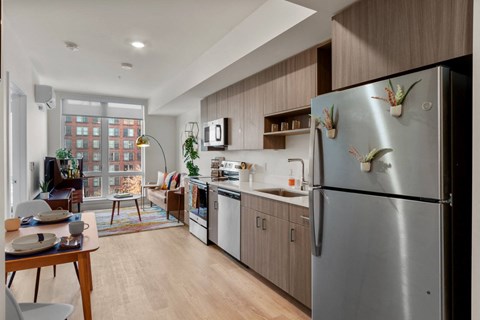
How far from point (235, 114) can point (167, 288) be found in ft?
7.90

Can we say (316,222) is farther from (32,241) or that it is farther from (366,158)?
(32,241)

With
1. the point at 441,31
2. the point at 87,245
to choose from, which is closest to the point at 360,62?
the point at 441,31

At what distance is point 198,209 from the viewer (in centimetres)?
442

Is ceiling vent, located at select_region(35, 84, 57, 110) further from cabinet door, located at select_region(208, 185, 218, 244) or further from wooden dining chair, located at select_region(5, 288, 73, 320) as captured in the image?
wooden dining chair, located at select_region(5, 288, 73, 320)

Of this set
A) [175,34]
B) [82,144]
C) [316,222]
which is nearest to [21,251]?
[316,222]

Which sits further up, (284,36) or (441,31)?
(284,36)

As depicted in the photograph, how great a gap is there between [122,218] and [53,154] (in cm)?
238

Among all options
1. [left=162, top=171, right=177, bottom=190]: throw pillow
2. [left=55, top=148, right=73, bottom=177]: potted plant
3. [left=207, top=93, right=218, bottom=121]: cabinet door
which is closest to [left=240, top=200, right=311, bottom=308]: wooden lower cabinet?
[left=207, top=93, right=218, bottom=121]: cabinet door

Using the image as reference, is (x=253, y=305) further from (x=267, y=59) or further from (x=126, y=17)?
(x=126, y=17)

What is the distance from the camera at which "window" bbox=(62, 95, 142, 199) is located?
673 cm

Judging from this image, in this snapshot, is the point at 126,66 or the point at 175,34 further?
the point at 126,66

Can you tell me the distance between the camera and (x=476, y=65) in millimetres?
1248

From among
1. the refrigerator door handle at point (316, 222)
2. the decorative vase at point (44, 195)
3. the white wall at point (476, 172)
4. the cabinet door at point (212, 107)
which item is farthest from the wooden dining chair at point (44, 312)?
the cabinet door at point (212, 107)

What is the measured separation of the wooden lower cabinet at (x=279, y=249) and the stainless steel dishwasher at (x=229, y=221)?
12 centimetres
